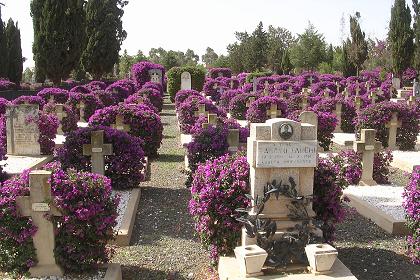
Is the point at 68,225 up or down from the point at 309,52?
down

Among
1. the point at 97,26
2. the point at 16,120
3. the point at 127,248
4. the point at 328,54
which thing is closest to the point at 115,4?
the point at 97,26

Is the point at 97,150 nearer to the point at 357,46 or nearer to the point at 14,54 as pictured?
the point at 14,54

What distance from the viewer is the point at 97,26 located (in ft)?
137

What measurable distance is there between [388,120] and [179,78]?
2243 centimetres

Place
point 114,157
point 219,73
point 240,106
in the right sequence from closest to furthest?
point 114,157 → point 240,106 → point 219,73

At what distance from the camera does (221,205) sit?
5684mm

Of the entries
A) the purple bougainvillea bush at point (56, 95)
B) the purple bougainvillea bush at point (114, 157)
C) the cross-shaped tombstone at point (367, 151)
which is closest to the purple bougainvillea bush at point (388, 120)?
the cross-shaped tombstone at point (367, 151)

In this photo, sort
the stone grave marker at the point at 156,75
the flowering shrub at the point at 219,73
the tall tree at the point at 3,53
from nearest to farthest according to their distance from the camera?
the stone grave marker at the point at 156,75 → the tall tree at the point at 3,53 → the flowering shrub at the point at 219,73

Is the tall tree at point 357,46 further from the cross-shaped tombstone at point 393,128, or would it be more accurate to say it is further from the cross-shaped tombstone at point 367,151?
the cross-shaped tombstone at point 367,151

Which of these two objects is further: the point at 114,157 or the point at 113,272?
the point at 114,157

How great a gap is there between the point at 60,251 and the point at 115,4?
4128 cm

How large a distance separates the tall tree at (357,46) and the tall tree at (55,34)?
27038 millimetres

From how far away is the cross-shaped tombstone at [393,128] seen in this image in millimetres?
13734

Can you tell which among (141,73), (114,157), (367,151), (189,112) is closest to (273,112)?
(189,112)
